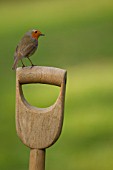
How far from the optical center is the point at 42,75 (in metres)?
3.15

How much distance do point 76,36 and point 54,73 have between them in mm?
7391

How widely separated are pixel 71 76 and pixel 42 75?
16.0 feet

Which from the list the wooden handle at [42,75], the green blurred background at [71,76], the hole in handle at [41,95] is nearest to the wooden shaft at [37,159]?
the wooden handle at [42,75]

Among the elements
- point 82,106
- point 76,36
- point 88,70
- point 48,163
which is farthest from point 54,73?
point 76,36

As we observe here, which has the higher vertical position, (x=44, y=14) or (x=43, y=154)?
(x=44, y=14)

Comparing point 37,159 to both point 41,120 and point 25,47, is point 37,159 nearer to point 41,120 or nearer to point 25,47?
point 41,120

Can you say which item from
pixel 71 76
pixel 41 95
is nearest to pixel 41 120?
pixel 41 95

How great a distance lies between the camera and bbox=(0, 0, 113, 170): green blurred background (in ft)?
18.4

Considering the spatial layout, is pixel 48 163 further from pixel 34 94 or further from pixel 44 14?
pixel 44 14

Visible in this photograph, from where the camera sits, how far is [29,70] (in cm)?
318

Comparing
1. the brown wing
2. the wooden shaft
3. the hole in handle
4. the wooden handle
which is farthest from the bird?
the hole in handle

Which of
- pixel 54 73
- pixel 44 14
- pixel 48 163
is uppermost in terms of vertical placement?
pixel 44 14

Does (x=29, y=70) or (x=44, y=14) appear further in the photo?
(x=44, y=14)

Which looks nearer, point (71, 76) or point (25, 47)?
point (25, 47)
